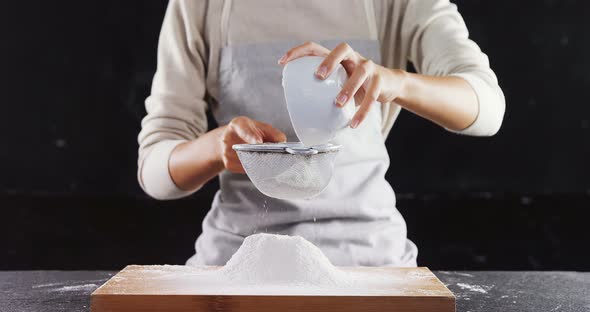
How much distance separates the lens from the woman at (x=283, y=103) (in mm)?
1512

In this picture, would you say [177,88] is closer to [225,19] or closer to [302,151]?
[225,19]

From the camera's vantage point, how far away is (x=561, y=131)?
10.2ft

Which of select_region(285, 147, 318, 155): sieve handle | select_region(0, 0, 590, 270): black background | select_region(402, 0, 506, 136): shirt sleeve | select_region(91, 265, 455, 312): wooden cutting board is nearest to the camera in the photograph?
select_region(91, 265, 455, 312): wooden cutting board

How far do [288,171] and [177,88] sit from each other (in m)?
0.55

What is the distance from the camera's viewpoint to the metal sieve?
1.15 metres

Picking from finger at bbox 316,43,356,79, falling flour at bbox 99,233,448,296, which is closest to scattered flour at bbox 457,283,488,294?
falling flour at bbox 99,233,448,296

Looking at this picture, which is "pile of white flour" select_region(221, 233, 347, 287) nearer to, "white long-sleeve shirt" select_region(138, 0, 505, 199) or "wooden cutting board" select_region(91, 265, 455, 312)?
"wooden cutting board" select_region(91, 265, 455, 312)

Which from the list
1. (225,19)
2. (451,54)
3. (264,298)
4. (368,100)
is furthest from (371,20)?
(264,298)

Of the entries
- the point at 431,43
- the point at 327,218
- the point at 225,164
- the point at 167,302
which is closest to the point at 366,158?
the point at 327,218

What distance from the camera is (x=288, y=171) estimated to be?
3.84 feet

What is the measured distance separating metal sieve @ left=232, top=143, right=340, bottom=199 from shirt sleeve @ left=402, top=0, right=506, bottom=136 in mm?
410

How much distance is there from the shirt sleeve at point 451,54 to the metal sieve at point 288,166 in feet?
1.34

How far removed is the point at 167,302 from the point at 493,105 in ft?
2.59

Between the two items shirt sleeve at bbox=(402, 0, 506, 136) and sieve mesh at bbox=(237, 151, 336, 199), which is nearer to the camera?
sieve mesh at bbox=(237, 151, 336, 199)
